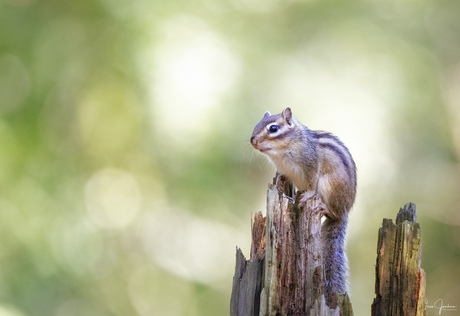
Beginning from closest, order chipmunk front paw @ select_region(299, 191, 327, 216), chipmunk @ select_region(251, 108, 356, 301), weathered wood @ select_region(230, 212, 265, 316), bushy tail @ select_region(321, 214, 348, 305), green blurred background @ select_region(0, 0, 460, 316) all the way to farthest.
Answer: weathered wood @ select_region(230, 212, 265, 316) → chipmunk front paw @ select_region(299, 191, 327, 216) → bushy tail @ select_region(321, 214, 348, 305) → chipmunk @ select_region(251, 108, 356, 301) → green blurred background @ select_region(0, 0, 460, 316)

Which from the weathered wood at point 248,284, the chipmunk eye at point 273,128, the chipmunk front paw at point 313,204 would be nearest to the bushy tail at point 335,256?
the chipmunk front paw at point 313,204

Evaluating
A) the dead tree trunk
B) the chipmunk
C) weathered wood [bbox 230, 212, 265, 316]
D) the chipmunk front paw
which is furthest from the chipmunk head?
weathered wood [bbox 230, 212, 265, 316]

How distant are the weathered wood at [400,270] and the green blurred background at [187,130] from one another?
13.6 feet

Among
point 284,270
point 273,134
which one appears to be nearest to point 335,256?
point 284,270

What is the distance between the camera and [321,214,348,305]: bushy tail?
11.9 ft

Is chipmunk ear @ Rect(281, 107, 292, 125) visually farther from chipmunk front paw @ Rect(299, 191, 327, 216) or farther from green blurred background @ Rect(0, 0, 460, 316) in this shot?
green blurred background @ Rect(0, 0, 460, 316)

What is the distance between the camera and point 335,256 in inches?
151

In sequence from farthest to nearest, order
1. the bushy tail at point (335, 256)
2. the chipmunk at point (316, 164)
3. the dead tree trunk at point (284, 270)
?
1. the chipmunk at point (316, 164)
2. the bushy tail at point (335, 256)
3. the dead tree trunk at point (284, 270)

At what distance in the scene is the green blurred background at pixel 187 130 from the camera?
750cm

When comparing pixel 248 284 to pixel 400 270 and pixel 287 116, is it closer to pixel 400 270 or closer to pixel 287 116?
pixel 400 270

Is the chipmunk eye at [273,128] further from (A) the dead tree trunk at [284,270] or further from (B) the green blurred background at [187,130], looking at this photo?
(B) the green blurred background at [187,130]

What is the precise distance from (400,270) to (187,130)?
4.66 m

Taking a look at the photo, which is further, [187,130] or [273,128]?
[187,130]

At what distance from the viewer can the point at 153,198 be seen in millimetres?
8125
